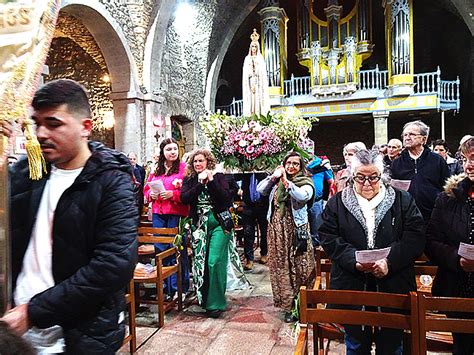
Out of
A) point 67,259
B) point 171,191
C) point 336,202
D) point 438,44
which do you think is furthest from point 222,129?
point 438,44

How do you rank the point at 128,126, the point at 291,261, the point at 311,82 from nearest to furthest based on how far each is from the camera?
1. the point at 291,261
2. the point at 128,126
3. the point at 311,82

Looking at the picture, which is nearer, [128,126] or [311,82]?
[128,126]

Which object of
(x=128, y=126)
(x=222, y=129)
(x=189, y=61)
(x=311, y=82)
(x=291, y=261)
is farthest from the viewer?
(x=311, y=82)

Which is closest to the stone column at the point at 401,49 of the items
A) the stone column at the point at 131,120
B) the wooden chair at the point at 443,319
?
the stone column at the point at 131,120

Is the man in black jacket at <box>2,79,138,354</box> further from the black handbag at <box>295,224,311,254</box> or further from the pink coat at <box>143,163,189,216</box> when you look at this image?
the pink coat at <box>143,163,189,216</box>

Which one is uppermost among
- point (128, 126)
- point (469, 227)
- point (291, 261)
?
point (128, 126)

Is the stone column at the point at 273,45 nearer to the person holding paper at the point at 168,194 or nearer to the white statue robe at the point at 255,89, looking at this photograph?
the white statue robe at the point at 255,89

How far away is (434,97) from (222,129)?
33.9 feet

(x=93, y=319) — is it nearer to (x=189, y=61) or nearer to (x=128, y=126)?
(x=128, y=126)

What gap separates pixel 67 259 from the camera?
119cm

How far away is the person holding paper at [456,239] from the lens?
1935 mm

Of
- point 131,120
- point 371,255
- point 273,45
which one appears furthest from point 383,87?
point 371,255

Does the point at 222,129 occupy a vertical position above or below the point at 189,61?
below

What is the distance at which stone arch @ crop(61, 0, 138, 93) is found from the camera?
6.62 metres
